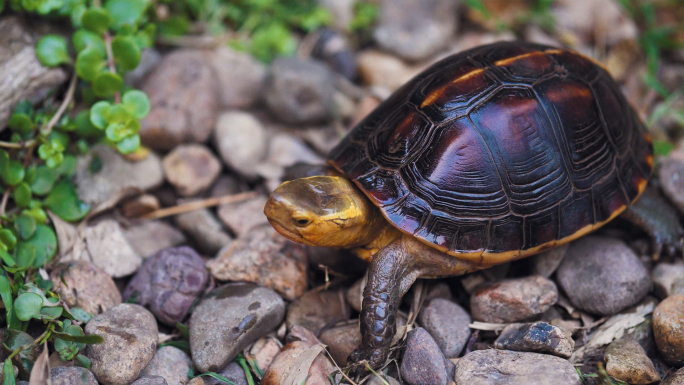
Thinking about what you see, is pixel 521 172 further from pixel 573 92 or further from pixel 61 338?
pixel 61 338

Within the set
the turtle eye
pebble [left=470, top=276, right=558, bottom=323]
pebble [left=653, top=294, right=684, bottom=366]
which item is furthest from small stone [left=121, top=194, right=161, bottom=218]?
pebble [left=653, top=294, right=684, bottom=366]

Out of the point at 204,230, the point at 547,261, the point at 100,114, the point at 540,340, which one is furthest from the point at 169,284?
the point at 547,261

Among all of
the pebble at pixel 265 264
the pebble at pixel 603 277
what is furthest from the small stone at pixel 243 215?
the pebble at pixel 603 277

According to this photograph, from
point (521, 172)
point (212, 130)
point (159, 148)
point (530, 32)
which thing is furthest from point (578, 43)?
point (159, 148)

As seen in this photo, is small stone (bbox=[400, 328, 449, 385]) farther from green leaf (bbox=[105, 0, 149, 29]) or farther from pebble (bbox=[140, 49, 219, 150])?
green leaf (bbox=[105, 0, 149, 29])

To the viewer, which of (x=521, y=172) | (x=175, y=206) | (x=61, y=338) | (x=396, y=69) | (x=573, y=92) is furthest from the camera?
(x=396, y=69)

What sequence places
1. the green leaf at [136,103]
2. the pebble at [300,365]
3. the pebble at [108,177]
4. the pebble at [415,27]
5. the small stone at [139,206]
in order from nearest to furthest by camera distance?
the pebble at [300,365]
the green leaf at [136,103]
the pebble at [108,177]
the small stone at [139,206]
the pebble at [415,27]

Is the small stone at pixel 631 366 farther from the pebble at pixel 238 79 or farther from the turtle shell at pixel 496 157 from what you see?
the pebble at pixel 238 79
